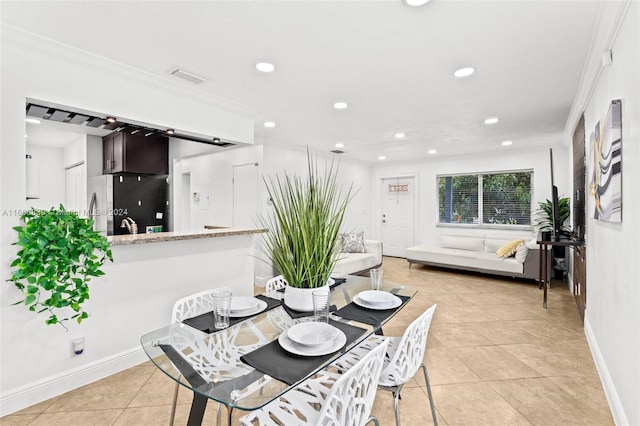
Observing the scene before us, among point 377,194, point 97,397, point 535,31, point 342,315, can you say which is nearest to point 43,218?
point 97,397

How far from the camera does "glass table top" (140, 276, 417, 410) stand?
1.05 metres

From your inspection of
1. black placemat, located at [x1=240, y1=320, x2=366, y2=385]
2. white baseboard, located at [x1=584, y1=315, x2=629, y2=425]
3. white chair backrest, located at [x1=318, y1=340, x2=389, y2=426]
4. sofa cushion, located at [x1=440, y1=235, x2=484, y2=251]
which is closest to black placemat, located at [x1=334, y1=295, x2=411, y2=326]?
black placemat, located at [x1=240, y1=320, x2=366, y2=385]

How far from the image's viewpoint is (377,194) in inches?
298

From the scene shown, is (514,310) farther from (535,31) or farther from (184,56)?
(184,56)

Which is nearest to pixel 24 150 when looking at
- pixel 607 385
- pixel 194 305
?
pixel 194 305

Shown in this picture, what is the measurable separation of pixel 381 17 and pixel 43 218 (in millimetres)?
2186

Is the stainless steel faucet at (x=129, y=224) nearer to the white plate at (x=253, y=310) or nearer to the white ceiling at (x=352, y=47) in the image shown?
the white ceiling at (x=352, y=47)

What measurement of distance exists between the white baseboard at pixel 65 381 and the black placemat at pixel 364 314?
1.79 m

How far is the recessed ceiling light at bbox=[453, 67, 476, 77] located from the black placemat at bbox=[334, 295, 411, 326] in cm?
183

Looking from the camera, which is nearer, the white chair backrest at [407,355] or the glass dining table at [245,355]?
the glass dining table at [245,355]

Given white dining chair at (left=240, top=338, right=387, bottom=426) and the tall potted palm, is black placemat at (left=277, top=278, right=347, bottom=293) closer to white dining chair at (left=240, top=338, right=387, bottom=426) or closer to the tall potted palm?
the tall potted palm

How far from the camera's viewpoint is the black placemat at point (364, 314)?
5.29 feet

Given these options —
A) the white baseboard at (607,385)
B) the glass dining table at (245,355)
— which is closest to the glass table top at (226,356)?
the glass dining table at (245,355)

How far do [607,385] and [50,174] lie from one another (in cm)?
468
